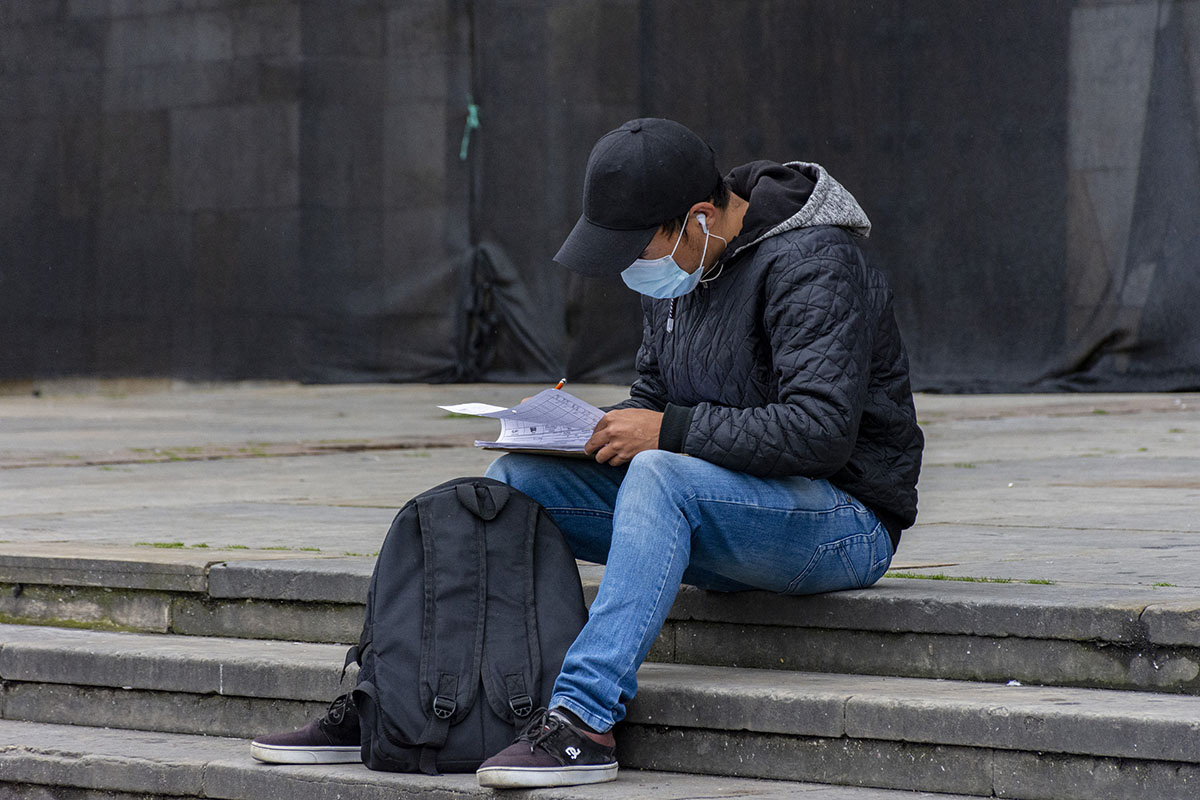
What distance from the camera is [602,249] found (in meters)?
2.97

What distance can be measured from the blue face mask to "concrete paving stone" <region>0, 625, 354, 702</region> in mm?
966

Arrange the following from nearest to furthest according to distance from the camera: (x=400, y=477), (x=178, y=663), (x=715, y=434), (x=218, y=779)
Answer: (x=715, y=434), (x=218, y=779), (x=178, y=663), (x=400, y=477)

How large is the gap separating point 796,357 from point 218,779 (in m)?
1.30

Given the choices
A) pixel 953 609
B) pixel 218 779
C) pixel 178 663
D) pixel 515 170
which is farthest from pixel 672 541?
pixel 515 170

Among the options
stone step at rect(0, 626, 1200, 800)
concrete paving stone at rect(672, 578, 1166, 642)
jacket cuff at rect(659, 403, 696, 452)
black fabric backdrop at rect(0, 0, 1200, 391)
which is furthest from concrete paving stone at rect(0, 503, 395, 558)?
black fabric backdrop at rect(0, 0, 1200, 391)

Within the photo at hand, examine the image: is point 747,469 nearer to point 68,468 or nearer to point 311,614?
point 311,614

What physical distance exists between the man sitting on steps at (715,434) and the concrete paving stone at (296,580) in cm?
50

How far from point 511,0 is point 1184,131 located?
491cm

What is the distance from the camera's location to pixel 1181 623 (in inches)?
108

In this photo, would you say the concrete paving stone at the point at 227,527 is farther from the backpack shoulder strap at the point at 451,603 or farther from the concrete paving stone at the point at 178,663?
the backpack shoulder strap at the point at 451,603

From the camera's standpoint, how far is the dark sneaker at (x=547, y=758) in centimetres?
270

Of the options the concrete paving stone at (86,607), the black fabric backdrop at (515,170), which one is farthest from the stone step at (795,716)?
the black fabric backdrop at (515,170)

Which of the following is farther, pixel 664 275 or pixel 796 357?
pixel 664 275

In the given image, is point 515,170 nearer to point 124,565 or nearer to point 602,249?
point 124,565
